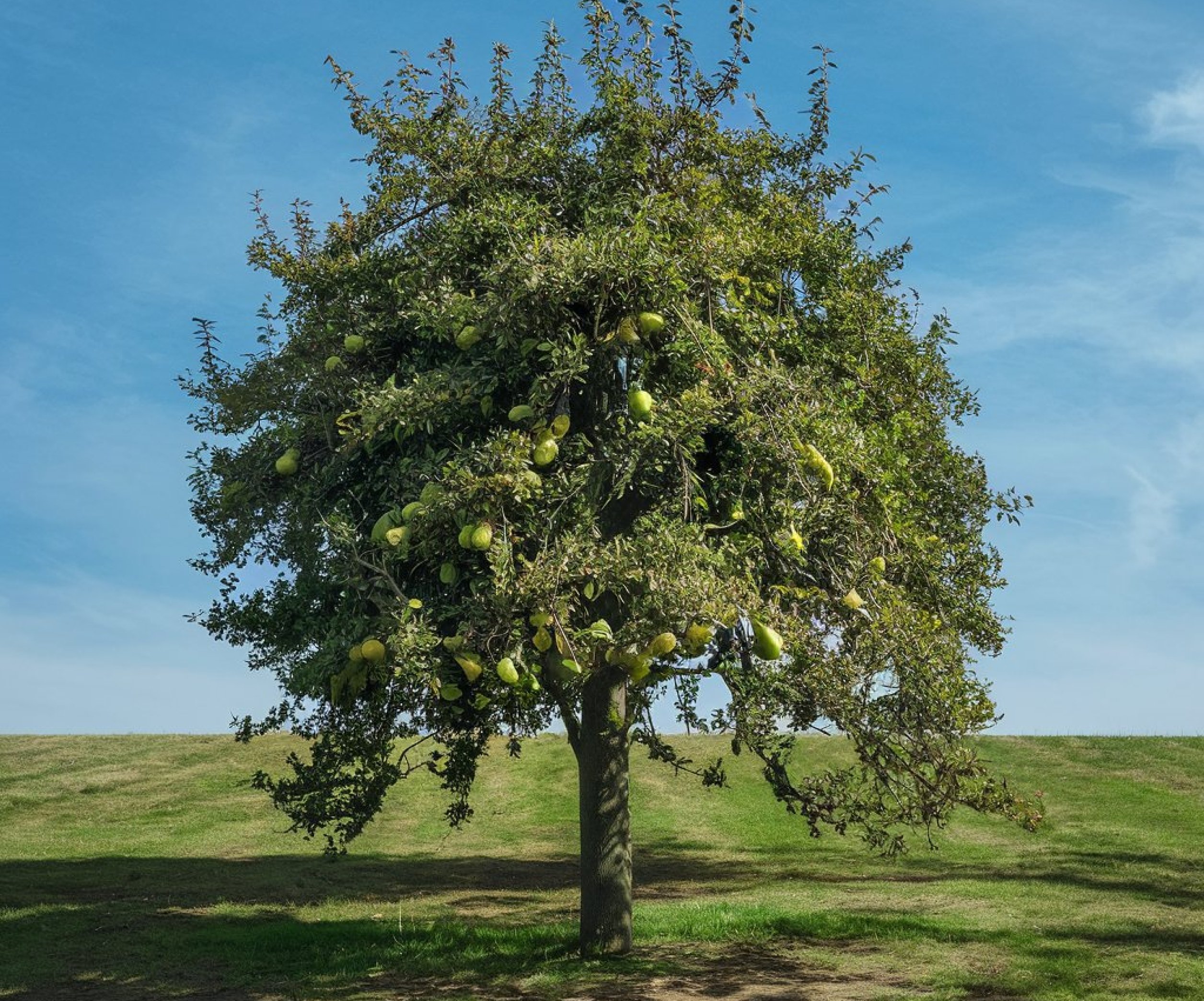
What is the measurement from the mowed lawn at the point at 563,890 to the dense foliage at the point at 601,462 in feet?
9.58

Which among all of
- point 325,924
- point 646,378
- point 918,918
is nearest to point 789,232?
point 646,378

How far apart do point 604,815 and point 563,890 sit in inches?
334

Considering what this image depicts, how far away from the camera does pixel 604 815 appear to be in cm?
1702

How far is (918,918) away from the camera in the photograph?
2050cm

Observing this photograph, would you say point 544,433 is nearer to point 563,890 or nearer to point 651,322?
point 651,322

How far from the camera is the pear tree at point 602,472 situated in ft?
42.1

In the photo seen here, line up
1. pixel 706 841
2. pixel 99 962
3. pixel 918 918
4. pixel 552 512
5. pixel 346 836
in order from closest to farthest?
pixel 552 512 → pixel 346 836 → pixel 99 962 → pixel 918 918 → pixel 706 841

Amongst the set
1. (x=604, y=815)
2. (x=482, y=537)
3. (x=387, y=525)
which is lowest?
(x=604, y=815)

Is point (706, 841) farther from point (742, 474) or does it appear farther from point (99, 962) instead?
point (742, 474)

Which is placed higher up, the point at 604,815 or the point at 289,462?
the point at 289,462

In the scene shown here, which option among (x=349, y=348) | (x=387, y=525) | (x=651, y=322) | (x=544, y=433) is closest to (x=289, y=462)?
(x=349, y=348)

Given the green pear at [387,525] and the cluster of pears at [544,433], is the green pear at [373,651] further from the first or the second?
the cluster of pears at [544,433]

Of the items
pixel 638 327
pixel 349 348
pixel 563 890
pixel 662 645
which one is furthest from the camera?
pixel 563 890

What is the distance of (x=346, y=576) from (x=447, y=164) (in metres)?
5.94
